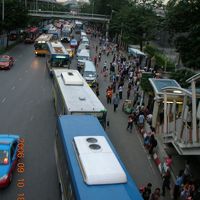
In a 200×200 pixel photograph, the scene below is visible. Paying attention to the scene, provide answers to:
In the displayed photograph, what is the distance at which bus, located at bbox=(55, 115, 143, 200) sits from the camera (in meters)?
10.1

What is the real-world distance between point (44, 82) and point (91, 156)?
2560cm

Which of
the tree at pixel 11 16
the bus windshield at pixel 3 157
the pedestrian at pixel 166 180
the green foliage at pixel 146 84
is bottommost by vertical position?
the pedestrian at pixel 166 180

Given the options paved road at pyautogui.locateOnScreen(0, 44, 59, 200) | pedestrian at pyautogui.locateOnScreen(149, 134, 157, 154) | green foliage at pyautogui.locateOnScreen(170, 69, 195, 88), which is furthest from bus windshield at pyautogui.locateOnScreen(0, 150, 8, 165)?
green foliage at pyautogui.locateOnScreen(170, 69, 195, 88)

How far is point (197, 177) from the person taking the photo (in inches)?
684

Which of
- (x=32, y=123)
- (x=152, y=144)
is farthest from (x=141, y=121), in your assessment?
(x=32, y=123)

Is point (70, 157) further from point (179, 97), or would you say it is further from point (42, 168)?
point (179, 97)

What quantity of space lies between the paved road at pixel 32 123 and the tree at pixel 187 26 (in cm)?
1064

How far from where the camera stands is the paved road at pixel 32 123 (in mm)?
15289

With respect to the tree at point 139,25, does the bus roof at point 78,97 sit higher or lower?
lower

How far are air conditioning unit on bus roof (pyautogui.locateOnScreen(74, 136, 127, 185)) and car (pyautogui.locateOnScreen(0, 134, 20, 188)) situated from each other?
12.3 ft

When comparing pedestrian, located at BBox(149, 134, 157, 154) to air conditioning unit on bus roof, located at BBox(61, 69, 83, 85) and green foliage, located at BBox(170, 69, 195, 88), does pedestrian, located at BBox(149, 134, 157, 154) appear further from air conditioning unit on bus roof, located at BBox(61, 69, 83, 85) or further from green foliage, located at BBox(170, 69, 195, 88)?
green foliage, located at BBox(170, 69, 195, 88)

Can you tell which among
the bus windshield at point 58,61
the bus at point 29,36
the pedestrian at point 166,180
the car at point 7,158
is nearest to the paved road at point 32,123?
the car at point 7,158

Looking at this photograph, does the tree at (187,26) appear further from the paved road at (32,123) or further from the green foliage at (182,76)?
the paved road at (32,123)

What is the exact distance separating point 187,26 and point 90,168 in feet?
68.4
